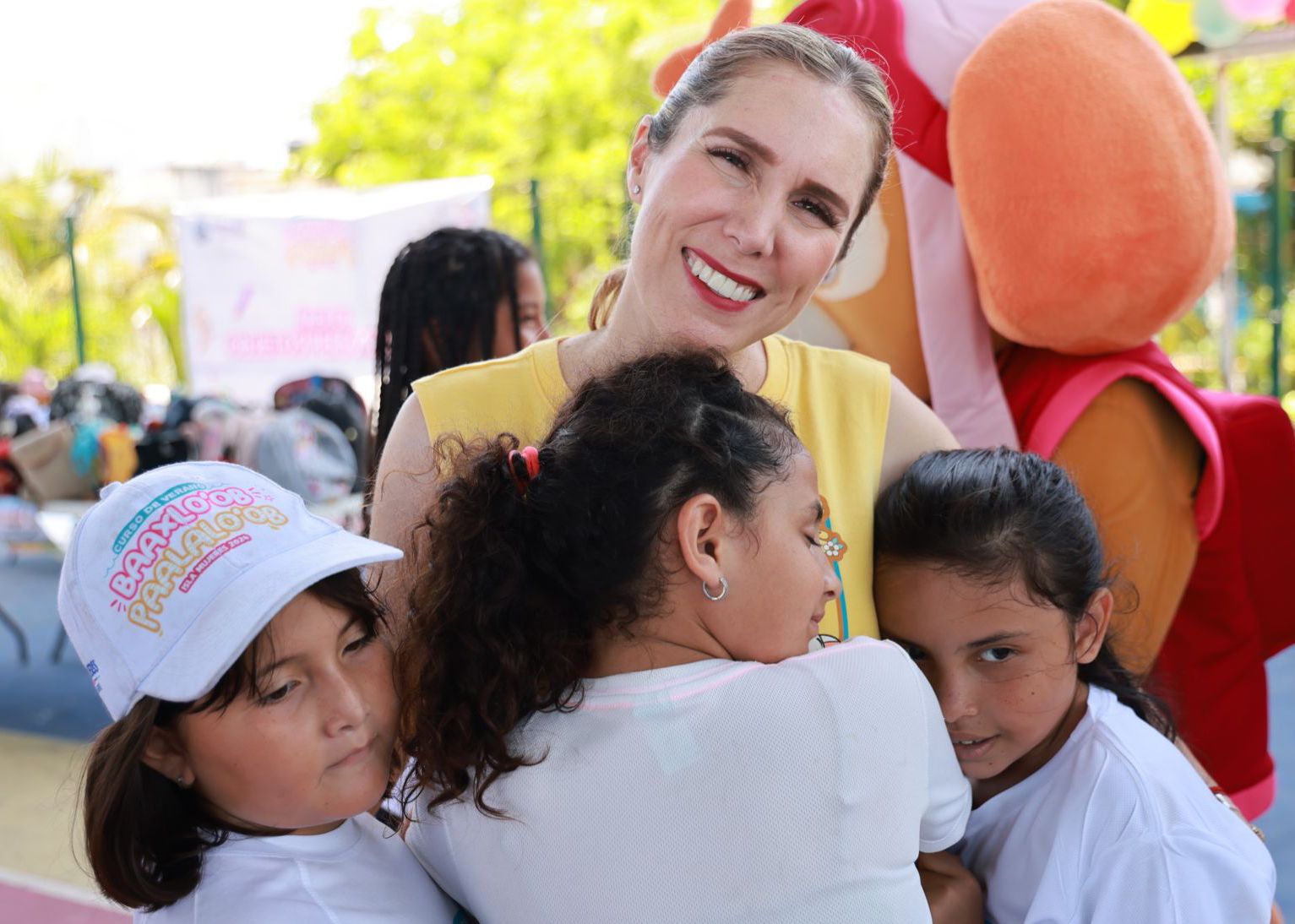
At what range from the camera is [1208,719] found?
2.20 metres

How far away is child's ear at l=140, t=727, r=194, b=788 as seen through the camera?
1284 millimetres

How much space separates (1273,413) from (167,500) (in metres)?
1.91

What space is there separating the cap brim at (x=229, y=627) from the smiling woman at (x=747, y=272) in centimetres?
28

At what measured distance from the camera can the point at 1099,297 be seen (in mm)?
A: 2098

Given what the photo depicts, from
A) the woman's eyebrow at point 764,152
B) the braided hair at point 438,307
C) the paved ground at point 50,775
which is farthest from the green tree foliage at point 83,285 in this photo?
the woman's eyebrow at point 764,152

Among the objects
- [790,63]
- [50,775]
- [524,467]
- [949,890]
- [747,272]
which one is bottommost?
[50,775]

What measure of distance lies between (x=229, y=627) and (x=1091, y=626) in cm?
115

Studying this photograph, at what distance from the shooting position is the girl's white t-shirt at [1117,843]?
1.42 m

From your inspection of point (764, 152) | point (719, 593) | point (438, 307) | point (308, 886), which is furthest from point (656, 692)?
point (438, 307)

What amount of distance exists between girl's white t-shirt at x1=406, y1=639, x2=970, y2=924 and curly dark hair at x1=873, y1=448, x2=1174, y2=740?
44 cm

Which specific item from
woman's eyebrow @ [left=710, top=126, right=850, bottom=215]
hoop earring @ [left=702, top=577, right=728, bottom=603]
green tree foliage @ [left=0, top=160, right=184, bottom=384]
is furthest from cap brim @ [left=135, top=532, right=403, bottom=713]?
green tree foliage @ [left=0, top=160, right=184, bottom=384]

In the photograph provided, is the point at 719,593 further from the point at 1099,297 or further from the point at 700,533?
the point at 1099,297

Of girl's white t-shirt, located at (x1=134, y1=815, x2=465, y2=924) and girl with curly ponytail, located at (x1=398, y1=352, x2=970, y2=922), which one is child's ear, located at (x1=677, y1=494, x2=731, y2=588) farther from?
girl's white t-shirt, located at (x1=134, y1=815, x2=465, y2=924)

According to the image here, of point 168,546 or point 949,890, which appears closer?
point 168,546
